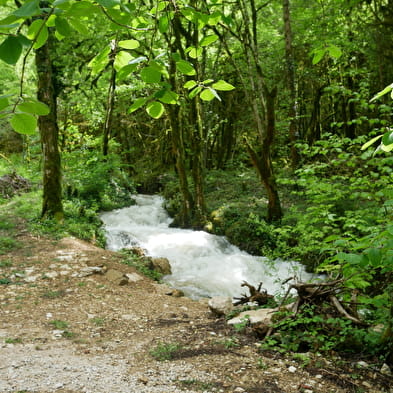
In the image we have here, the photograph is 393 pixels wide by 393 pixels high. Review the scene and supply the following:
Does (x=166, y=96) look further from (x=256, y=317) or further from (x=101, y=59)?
(x=256, y=317)

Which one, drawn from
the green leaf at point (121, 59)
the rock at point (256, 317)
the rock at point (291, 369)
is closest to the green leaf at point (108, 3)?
the green leaf at point (121, 59)

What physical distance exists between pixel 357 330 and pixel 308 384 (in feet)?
3.00

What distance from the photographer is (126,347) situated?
393cm

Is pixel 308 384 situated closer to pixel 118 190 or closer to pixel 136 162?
pixel 118 190

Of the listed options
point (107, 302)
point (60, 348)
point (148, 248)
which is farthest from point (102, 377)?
point (148, 248)

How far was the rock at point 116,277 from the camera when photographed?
21.1 ft

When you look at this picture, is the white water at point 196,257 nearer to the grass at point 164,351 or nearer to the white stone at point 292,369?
the grass at point 164,351

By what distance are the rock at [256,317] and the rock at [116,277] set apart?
2.55 metres

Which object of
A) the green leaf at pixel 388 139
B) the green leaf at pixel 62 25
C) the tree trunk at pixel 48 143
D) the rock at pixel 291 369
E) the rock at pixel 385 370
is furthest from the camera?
the tree trunk at pixel 48 143

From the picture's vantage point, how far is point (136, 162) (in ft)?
71.7

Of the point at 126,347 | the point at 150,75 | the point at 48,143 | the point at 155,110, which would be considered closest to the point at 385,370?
the point at 126,347

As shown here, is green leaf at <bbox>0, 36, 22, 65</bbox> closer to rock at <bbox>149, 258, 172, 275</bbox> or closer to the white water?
the white water

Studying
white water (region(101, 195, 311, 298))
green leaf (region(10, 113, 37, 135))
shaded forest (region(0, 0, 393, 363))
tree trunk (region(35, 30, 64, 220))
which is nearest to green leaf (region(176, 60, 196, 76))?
shaded forest (region(0, 0, 393, 363))

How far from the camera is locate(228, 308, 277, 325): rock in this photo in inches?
169
